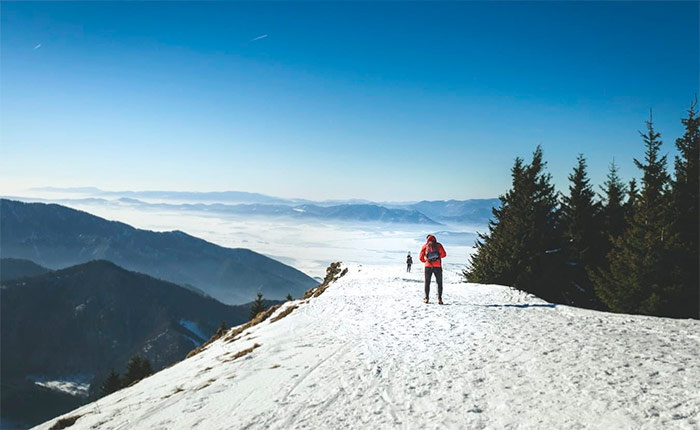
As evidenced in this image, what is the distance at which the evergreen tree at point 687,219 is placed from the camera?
1853cm

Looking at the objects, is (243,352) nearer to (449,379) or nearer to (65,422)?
(65,422)

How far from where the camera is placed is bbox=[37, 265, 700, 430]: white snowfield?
6547mm

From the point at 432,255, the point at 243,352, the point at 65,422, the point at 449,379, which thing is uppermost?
the point at 432,255

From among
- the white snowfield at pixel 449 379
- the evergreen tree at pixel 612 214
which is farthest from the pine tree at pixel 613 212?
the white snowfield at pixel 449 379

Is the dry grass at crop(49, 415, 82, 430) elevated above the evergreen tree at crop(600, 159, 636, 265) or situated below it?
below

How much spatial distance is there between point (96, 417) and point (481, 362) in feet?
34.4

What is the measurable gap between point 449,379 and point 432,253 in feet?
27.8

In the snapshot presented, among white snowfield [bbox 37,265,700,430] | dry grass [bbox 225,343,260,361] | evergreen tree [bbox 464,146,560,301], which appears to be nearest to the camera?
white snowfield [bbox 37,265,700,430]

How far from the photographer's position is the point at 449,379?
8.05 m

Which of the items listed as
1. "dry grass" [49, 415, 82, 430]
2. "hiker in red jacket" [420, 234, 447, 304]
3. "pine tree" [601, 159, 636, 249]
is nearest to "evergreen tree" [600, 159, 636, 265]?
"pine tree" [601, 159, 636, 249]

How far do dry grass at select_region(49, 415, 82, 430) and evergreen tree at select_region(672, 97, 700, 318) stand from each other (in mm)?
25450

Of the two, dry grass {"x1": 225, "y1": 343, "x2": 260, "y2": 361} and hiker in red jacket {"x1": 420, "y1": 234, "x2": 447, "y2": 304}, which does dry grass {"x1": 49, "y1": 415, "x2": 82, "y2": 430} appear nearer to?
dry grass {"x1": 225, "y1": 343, "x2": 260, "y2": 361}

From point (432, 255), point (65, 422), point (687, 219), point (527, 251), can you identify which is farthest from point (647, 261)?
point (65, 422)

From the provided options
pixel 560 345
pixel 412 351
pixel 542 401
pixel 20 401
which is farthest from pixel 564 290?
pixel 20 401
